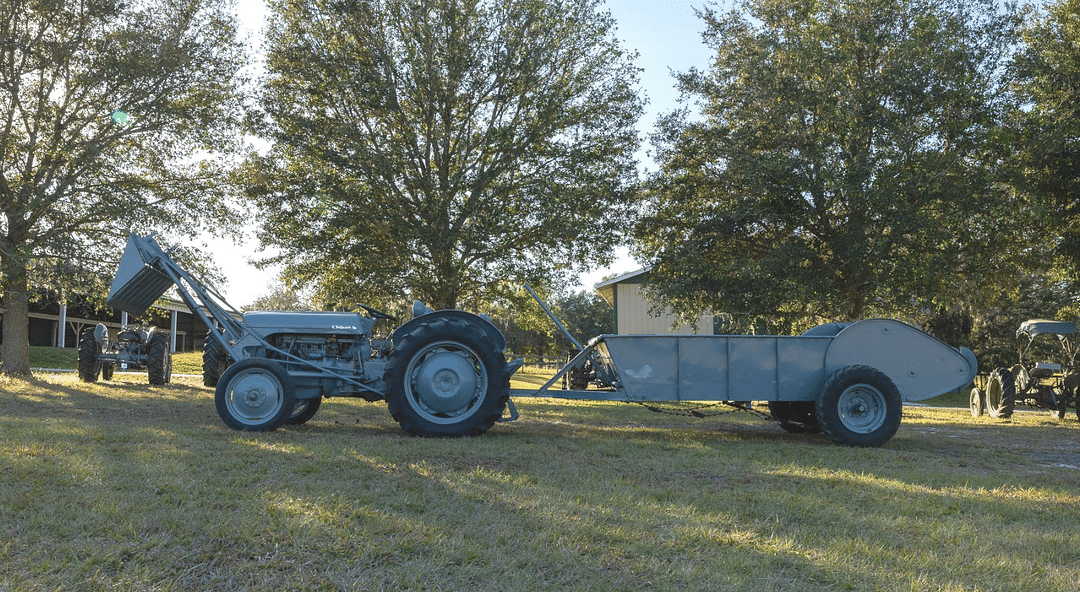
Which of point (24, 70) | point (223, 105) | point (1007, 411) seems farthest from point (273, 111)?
point (1007, 411)

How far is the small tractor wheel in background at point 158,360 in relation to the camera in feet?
54.5

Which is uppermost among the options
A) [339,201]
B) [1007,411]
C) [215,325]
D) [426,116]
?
[426,116]

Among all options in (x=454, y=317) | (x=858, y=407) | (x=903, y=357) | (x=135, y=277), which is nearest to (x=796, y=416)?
(x=858, y=407)

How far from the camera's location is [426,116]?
16.3 meters

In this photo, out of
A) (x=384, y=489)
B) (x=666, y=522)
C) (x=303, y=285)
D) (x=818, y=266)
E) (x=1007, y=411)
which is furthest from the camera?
(x=303, y=285)

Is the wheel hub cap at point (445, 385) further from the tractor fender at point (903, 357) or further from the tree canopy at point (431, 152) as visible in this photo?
the tree canopy at point (431, 152)

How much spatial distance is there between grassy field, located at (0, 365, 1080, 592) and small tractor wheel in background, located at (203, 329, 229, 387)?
6196 millimetres

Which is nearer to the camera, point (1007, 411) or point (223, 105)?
point (1007, 411)

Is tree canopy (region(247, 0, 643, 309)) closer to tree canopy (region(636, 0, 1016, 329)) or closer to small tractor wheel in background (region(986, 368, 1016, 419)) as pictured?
tree canopy (region(636, 0, 1016, 329))

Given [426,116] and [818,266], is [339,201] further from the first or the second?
[818,266]

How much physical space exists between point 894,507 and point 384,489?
3.40m

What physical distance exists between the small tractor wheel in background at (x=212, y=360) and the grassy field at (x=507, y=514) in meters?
6.20

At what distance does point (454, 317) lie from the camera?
8.47 metres

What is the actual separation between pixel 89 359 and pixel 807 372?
15529 millimetres
